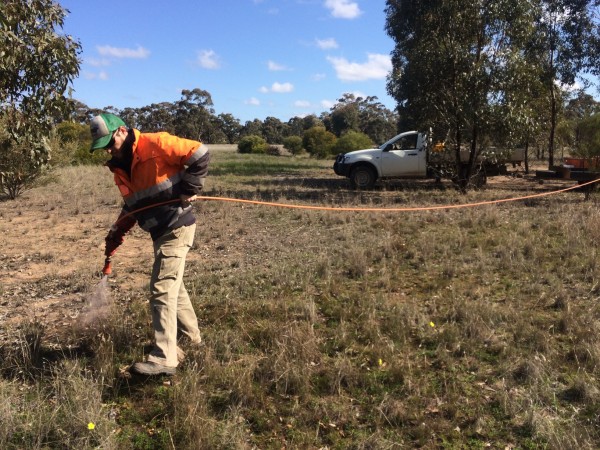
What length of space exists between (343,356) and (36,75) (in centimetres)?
401

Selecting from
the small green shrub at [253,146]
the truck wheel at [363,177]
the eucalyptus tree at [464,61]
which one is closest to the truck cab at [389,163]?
the truck wheel at [363,177]

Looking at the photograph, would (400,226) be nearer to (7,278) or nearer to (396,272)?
(396,272)

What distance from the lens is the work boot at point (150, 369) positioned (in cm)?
355

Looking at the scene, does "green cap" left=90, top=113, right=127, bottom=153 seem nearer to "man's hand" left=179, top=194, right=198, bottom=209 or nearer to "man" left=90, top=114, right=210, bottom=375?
"man" left=90, top=114, right=210, bottom=375

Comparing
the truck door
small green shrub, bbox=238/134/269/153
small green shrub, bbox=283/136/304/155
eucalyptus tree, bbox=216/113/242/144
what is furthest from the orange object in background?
eucalyptus tree, bbox=216/113/242/144

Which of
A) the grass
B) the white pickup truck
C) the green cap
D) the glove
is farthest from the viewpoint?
the white pickup truck

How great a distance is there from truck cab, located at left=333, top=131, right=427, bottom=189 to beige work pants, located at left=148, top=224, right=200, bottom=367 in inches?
472

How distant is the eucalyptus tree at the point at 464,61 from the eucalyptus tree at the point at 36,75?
32.4ft

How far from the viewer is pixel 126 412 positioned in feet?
11.1

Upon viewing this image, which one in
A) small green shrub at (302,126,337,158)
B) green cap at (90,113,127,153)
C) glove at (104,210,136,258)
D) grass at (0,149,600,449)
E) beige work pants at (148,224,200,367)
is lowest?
grass at (0,149,600,449)

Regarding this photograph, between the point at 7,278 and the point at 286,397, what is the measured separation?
181 inches

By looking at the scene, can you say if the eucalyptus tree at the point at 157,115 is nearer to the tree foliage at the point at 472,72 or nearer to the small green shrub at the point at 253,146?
the small green shrub at the point at 253,146

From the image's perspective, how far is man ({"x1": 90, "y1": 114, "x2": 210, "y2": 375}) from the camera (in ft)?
11.9

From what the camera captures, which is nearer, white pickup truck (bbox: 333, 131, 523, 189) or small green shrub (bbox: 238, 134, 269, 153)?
white pickup truck (bbox: 333, 131, 523, 189)
